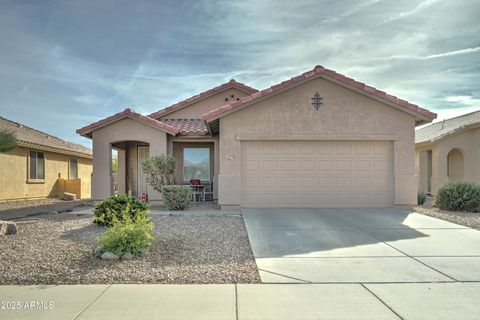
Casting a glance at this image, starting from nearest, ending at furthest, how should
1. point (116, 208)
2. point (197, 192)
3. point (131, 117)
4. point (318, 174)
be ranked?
point (116, 208), point (318, 174), point (131, 117), point (197, 192)

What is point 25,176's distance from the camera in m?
18.7

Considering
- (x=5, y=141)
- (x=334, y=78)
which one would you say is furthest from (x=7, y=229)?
(x=334, y=78)

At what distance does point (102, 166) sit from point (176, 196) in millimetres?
4240

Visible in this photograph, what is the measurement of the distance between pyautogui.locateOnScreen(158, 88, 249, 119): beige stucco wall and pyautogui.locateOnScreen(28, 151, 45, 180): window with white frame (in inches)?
315

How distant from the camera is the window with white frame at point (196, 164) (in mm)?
16297

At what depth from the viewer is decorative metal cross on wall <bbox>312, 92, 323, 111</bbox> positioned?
12.5 metres

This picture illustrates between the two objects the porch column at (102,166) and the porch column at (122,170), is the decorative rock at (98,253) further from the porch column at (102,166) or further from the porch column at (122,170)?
the porch column at (122,170)

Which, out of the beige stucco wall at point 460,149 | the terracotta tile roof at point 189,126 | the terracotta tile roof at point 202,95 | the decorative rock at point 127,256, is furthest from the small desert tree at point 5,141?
the beige stucco wall at point 460,149

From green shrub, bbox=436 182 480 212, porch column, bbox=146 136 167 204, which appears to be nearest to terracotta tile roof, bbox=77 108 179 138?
porch column, bbox=146 136 167 204

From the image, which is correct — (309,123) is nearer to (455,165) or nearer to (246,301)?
(246,301)

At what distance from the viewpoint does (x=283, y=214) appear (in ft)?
36.7

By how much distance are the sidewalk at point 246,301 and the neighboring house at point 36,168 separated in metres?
14.7

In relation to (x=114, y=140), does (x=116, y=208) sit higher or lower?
lower

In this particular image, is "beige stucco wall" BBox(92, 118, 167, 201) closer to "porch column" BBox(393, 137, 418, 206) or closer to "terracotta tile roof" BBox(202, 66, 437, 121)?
"terracotta tile roof" BBox(202, 66, 437, 121)
